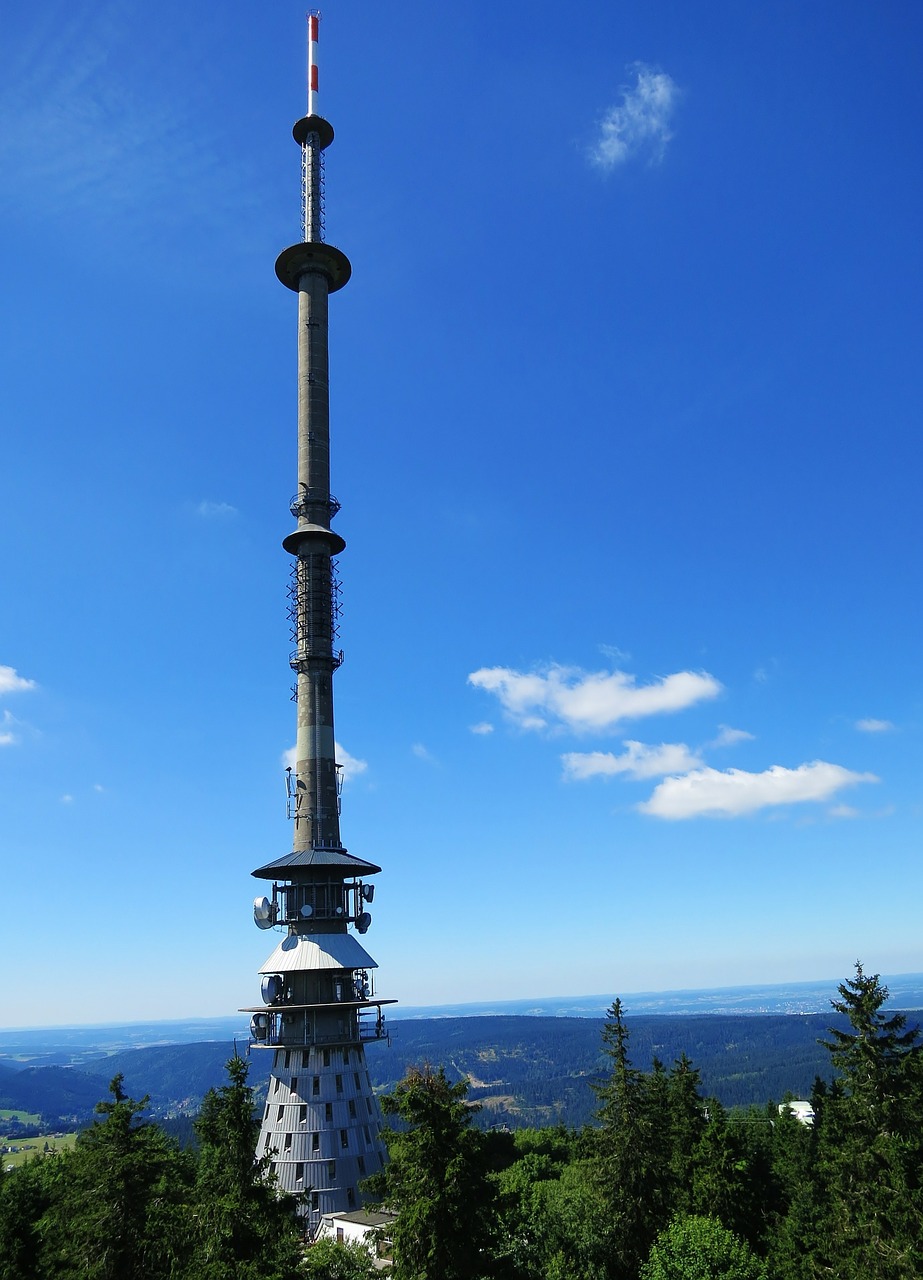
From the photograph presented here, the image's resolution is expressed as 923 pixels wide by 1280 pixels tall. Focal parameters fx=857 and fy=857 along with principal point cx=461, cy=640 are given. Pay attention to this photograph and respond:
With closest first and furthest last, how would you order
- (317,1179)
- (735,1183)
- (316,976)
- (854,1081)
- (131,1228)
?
(131,1228), (854,1081), (735,1183), (317,1179), (316,976)

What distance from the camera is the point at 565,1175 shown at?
62.7 metres

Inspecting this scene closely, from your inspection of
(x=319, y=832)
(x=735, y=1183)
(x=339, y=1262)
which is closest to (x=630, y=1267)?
(x=735, y=1183)

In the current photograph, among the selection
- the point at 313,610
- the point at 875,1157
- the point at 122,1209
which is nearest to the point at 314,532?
the point at 313,610

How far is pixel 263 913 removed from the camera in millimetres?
60250

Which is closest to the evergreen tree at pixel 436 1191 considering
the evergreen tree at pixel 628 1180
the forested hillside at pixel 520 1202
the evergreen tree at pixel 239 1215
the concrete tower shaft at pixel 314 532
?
the forested hillside at pixel 520 1202

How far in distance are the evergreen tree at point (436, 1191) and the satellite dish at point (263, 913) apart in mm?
31423

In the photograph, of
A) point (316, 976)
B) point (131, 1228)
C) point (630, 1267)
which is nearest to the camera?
point (131, 1228)

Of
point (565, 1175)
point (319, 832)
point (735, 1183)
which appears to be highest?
point (319, 832)

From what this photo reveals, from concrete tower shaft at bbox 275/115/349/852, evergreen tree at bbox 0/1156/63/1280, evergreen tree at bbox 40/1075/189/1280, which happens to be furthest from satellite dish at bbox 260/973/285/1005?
evergreen tree at bbox 40/1075/189/1280

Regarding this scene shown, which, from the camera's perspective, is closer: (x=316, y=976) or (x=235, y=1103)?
(x=235, y=1103)

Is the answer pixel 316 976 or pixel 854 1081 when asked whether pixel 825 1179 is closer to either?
pixel 854 1081

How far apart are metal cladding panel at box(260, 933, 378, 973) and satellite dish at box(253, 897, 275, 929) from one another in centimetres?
173

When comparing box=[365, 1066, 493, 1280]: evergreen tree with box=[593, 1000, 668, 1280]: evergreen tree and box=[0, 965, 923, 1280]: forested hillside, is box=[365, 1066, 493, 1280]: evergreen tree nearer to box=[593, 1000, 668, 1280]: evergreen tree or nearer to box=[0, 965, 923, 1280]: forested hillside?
box=[0, 965, 923, 1280]: forested hillside

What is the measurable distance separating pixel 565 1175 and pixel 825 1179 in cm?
2054
